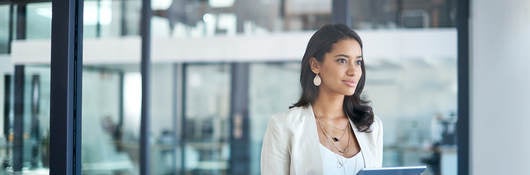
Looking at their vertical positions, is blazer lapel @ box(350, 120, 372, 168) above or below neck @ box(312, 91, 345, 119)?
below

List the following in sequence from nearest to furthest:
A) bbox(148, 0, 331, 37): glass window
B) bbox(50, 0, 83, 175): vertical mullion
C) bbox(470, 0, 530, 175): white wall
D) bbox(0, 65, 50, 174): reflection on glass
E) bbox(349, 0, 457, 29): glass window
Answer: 1. bbox(50, 0, 83, 175): vertical mullion
2. bbox(0, 65, 50, 174): reflection on glass
3. bbox(470, 0, 530, 175): white wall
4. bbox(349, 0, 457, 29): glass window
5. bbox(148, 0, 331, 37): glass window

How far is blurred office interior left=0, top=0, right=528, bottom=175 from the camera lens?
7.74 metres

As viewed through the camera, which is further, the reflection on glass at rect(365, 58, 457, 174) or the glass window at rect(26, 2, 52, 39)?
the reflection on glass at rect(365, 58, 457, 174)

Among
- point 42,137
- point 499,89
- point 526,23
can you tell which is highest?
point 526,23

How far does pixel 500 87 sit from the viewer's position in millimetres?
4297

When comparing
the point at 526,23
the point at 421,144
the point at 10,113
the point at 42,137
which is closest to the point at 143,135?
the point at 10,113

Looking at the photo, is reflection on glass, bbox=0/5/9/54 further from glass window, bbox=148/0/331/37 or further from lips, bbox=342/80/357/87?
glass window, bbox=148/0/331/37

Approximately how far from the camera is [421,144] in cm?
793

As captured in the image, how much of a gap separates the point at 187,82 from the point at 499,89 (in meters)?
5.94

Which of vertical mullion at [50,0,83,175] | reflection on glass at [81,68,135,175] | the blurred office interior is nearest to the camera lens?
vertical mullion at [50,0,83,175]

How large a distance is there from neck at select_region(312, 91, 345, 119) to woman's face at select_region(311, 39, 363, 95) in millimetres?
53

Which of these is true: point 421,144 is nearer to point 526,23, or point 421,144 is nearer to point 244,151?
point 244,151

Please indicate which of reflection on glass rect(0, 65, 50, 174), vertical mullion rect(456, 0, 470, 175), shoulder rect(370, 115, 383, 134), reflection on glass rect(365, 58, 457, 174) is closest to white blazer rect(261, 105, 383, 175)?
shoulder rect(370, 115, 383, 134)

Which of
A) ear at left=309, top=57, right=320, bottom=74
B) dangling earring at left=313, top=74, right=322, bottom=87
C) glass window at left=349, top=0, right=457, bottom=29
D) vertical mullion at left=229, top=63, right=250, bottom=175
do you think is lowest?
vertical mullion at left=229, top=63, right=250, bottom=175
